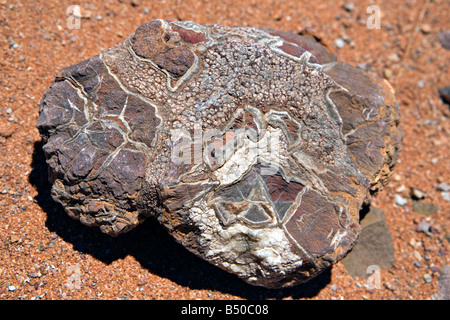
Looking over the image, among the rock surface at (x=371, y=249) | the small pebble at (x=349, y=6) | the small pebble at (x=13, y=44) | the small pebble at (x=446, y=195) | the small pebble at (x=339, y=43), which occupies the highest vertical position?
the small pebble at (x=349, y=6)

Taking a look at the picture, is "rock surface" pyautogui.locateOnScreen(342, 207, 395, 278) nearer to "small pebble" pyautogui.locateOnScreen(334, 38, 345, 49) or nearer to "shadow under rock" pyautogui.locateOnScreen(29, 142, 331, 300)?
"shadow under rock" pyautogui.locateOnScreen(29, 142, 331, 300)

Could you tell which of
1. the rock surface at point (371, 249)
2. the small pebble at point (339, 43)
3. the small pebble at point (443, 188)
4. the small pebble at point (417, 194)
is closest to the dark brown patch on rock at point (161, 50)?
the rock surface at point (371, 249)

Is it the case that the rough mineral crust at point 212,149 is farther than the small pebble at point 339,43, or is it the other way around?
the small pebble at point 339,43

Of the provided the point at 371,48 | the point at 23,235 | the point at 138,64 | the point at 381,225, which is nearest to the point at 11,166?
the point at 23,235

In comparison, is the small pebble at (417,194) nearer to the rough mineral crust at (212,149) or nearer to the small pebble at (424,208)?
the small pebble at (424,208)

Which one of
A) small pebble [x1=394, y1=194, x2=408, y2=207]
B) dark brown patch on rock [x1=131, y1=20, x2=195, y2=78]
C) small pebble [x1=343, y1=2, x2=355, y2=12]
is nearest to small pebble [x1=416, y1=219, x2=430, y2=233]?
small pebble [x1=394, y1=194, x2=408, y2=207]

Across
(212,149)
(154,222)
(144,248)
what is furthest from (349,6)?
(144,248)

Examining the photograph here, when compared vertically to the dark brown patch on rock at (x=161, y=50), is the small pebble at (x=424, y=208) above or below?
below

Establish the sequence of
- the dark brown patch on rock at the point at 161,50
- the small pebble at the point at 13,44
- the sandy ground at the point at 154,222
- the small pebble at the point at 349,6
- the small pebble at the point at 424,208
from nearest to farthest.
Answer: the dark brown patch on rock at the point at 161,50 → the sandy ground at the point at 154,222 → the small pebble at the point at 13,44 → the small pebble at the point at 424,208 → the small pebble at the point at 349,6

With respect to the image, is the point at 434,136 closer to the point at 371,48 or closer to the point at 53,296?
the point at 371,48
